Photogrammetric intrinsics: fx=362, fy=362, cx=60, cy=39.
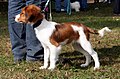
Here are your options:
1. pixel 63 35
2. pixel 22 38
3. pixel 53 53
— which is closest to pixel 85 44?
pixel 63 35

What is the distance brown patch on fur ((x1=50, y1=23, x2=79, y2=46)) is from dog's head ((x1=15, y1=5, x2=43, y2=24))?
288mm

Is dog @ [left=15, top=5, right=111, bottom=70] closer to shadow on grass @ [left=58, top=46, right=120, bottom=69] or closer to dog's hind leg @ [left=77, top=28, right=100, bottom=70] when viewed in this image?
dog's hind leg @ [left=77, top=28, right=100, bottom=70]

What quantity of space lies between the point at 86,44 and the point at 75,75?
1.68 ft

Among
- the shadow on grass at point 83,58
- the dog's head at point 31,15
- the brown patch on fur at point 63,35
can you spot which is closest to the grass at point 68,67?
the shadow on grass at point 83,58

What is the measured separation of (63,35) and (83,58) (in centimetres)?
107

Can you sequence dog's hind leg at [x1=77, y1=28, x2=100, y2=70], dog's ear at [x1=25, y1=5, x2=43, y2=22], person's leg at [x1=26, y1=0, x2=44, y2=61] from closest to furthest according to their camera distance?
dog's ear at [x1=25, y1=5, x2=43, y2=22]
dog's hind leg at [x1=77, y1=28, x2=100, y2=70]
person's leg at [x1=26, y1=0, x2=44, y2=61]

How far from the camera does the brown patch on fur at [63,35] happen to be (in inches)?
185

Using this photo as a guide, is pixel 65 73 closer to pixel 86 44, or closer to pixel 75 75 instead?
pixel 75 75

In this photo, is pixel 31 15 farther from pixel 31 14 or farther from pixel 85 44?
pixel 85 44

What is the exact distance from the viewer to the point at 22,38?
5.55 metres

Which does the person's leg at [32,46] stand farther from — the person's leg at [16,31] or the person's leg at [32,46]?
the person's leg at [16,31]

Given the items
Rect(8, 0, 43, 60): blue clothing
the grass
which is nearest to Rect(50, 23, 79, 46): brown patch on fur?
the grass

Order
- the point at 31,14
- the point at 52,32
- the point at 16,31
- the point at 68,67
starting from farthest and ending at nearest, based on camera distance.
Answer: the point at 16,31
the point at 68,67
the point at 52,32
the point at 31,14

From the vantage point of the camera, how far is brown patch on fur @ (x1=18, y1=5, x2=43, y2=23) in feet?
15.1
